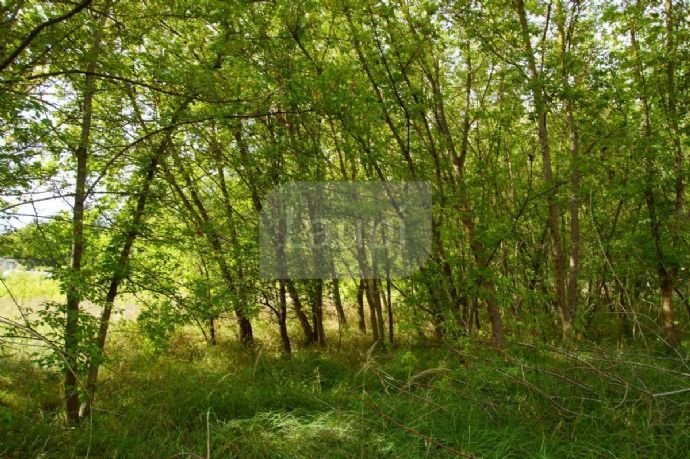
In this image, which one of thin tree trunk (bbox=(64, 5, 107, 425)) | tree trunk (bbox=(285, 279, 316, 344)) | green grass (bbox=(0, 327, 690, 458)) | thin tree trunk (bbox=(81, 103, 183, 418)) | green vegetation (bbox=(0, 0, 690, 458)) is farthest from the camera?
tree trunk (bbox=(285, 279, 316, 344))

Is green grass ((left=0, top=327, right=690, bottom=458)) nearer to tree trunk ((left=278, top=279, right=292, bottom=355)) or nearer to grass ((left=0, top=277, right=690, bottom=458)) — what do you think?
grass ((left=0, top=277, right=690, bottom=458))

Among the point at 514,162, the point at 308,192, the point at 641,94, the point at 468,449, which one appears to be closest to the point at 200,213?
the point at 308,192

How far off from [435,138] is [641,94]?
87.1 inches

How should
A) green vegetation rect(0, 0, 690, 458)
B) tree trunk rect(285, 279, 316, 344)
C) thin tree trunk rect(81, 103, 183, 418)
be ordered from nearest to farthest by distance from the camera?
green vegetation rect(0, 0, 690, 458), thin tree trunk rect(81, 103, 183, 418), tree trunk rect(285, 279, 316, 344)

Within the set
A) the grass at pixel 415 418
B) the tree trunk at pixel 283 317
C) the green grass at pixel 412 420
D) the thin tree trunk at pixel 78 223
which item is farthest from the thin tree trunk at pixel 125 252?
the tree trunk at pixel 283 317

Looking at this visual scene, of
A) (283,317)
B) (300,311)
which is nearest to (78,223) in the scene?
(283,317)

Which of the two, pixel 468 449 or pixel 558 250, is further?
pixel 558 250

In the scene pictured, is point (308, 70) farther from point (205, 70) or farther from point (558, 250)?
point (558, 250)

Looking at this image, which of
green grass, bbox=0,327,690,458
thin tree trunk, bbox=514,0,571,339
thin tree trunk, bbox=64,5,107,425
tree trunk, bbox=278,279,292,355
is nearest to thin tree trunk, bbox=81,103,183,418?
thin tree trunk, bbox=64,5,107,425

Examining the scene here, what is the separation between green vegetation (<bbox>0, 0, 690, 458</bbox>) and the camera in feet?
9.27

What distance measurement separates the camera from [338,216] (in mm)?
5633

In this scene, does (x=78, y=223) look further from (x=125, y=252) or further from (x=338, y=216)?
(x=338, y=216)

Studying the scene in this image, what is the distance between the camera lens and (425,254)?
511cm

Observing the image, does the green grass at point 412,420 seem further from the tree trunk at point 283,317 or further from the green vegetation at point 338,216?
the tree trunk at point 283,317
